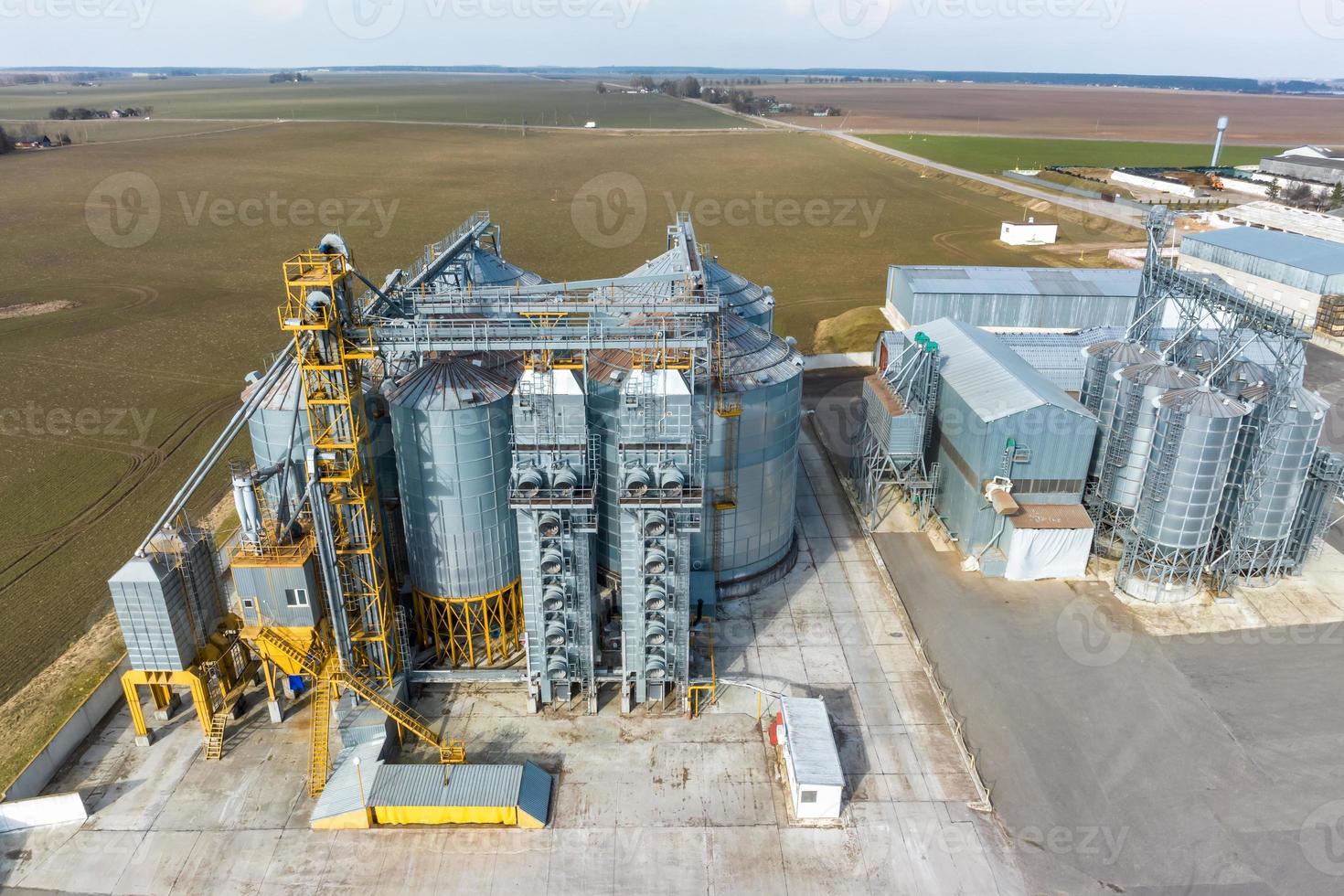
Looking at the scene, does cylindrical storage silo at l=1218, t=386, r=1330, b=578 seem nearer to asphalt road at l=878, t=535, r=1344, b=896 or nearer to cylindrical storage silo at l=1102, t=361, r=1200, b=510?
cylindrical storage silo at l=1102, t=361, r=1200, b=510

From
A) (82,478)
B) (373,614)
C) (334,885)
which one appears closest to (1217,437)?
(373,614)

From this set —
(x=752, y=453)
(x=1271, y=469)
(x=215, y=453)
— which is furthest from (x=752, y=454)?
(x=1271, y=469)

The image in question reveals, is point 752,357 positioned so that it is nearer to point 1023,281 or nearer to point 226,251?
point 1023,281

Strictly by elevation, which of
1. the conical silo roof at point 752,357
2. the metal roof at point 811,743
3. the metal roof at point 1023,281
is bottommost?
the metal roof at point 811,743

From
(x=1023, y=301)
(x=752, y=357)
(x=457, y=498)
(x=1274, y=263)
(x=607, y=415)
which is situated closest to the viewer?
(x=457, y=498)

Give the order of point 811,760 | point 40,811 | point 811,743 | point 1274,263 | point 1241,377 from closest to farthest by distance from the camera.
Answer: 1. point 40,811
2. point 811,760
3. point 811,743
4. point 1241,377
5. point 1274,263

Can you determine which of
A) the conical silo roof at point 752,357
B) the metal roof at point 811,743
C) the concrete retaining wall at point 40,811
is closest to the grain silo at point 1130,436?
the conical silo roof at point 752,357

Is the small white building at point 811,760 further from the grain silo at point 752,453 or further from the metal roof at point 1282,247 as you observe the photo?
the metal roof at point 1282,247

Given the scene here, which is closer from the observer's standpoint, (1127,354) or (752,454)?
(752,454)
